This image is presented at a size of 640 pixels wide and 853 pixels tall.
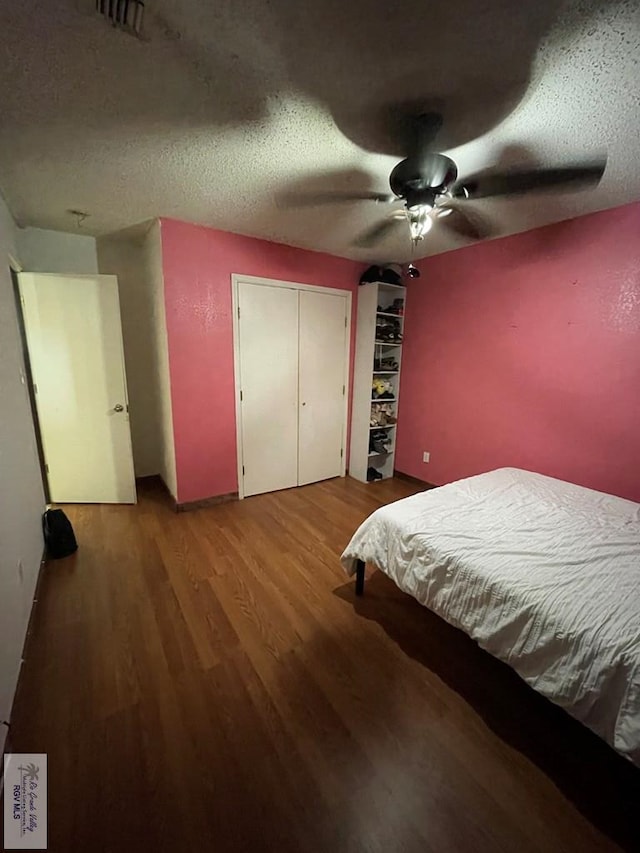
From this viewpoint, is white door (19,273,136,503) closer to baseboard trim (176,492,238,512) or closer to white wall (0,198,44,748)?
white wall (0,198,44,748)

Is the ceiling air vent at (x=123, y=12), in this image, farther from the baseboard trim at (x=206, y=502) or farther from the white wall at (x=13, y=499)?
the baseboard trim at (x=206, y=502)

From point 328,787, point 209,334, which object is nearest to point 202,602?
point 328,787

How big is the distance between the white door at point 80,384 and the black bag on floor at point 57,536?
0.68m

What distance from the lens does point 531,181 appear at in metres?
1.41

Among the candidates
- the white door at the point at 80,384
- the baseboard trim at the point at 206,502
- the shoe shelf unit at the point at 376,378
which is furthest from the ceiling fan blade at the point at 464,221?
the baseboard trim at the point at 206,502

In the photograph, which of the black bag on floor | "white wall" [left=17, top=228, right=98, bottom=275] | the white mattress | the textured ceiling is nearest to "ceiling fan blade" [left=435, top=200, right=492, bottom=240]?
the textured ceiling

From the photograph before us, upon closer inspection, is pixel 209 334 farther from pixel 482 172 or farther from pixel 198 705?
pixel 198 705

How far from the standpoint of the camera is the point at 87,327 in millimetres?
2752

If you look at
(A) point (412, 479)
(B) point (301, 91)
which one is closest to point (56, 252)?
(B) point (301, 91)

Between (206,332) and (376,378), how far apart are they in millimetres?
1883

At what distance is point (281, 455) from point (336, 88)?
8.85 ft

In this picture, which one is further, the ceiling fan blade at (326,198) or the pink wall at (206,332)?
the pink wall at (206,332)

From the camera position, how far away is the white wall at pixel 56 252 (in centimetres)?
274

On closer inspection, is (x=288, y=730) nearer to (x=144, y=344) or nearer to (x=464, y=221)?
(x=464, y=221)
